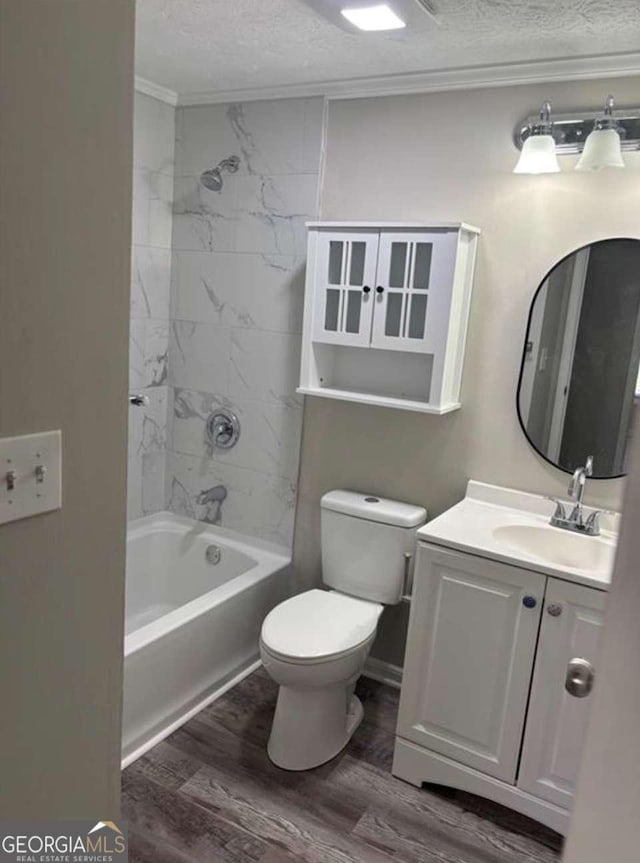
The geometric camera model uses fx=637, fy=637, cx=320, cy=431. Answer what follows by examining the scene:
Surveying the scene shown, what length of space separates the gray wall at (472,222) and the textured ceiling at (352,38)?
0.16 m

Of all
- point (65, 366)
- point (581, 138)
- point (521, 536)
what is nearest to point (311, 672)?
point (521, 536)

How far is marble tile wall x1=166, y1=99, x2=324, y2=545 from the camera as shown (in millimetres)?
2697

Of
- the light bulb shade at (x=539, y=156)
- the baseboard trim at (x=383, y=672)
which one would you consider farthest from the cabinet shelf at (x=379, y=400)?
the baseboard trim at (x=383, y=672)

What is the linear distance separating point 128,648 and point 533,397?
166cm

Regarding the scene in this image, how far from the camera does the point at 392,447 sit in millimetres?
2605

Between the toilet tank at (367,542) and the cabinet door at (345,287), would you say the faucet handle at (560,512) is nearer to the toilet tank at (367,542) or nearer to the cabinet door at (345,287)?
the toilet tank at (367,542)

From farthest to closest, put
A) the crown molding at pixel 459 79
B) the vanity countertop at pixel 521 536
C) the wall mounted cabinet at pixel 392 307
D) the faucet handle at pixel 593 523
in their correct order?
the wall mounted cabinet at pixel 392 307
the faucet handle at pixel 593 523
the crown molding at pixel 459 79
the vanity countertop at pixel 521 536

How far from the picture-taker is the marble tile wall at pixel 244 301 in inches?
106

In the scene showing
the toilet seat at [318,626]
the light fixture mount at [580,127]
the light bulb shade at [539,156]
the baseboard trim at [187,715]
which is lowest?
the baseboard trim at [187,715]

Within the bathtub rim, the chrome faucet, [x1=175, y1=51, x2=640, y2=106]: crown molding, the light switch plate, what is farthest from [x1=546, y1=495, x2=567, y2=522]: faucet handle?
the light switch plate

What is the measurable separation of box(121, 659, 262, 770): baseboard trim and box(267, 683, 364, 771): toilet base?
0.35 meters

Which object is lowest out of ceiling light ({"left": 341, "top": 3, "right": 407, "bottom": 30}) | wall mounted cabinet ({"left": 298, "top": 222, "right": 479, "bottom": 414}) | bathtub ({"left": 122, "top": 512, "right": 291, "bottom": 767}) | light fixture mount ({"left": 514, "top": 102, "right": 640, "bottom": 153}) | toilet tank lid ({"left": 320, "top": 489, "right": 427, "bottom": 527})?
bathtub ({"left": 122, "top": 512, "right": 291, "bottom": 767})

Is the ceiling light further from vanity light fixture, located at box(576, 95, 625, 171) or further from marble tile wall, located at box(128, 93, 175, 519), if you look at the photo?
marble tile wall, located at box(128, 93, 175, 519)

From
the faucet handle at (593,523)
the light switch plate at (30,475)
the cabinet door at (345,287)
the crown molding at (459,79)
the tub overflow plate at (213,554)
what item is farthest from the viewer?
the tub overflow plate at (213,554)
